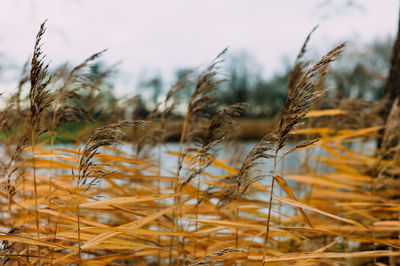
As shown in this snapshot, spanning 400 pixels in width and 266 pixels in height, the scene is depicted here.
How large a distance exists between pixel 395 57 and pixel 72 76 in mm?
2744

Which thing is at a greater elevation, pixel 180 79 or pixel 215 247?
pixel 180 79

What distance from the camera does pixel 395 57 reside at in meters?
2.91

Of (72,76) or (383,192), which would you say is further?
(383,192)

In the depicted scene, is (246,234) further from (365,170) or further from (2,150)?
(365,170)

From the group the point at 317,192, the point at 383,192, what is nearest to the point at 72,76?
the point at 317,192

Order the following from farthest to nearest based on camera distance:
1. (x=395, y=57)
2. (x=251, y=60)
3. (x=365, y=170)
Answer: (x=251, y=60) < (x=365, y=170) < (x=395, y=57)

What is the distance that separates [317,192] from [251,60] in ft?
73.4

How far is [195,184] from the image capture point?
198cm

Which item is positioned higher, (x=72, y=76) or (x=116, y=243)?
(x=72, y=76)

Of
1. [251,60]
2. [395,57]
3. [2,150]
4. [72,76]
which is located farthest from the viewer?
[251,60]

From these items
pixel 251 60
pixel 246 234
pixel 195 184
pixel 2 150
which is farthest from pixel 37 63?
pixel 251 60

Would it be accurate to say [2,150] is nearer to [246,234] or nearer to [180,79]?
[180,79]

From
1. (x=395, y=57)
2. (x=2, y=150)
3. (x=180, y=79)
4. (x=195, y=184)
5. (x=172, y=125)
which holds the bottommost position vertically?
(x=195, y=184)

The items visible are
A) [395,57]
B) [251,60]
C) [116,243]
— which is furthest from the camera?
[251,60]
